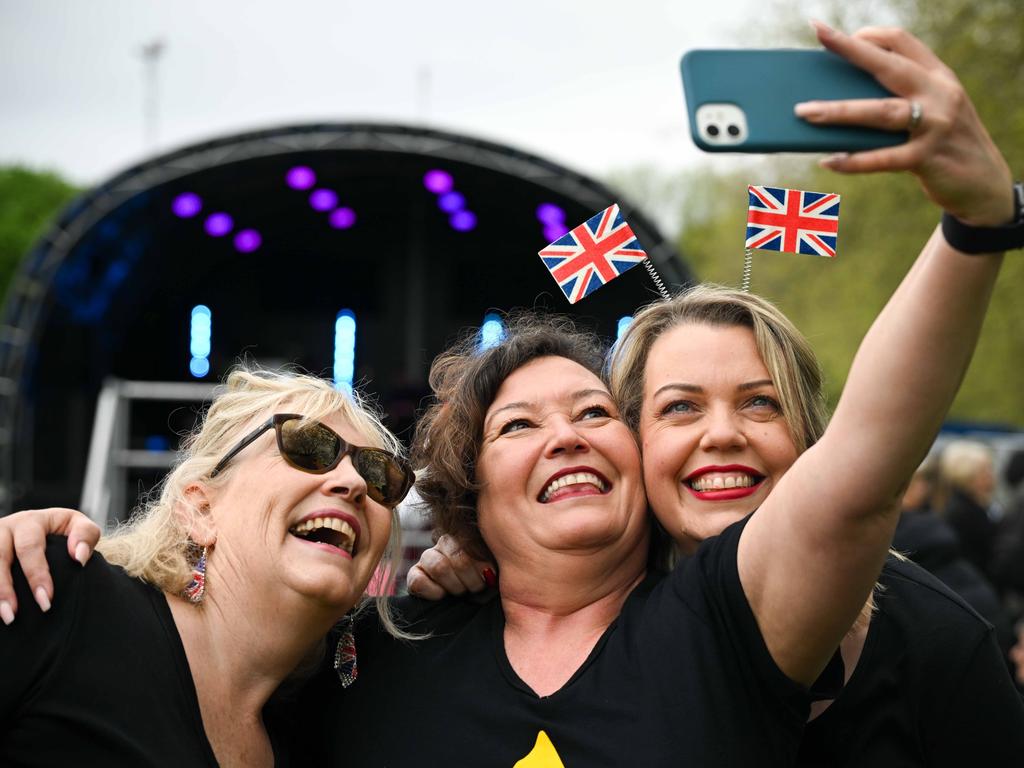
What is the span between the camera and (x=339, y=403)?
2666 mm

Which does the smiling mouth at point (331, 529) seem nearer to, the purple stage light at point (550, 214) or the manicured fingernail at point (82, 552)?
the manicured fingernail at point (82, 552)

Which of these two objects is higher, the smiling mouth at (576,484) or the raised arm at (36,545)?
the smiling mouth at (576,484)

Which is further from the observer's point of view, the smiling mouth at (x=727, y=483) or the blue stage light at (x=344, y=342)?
the blue stage light at (x=344, y=342)

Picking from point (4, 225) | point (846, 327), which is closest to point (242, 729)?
point (846, 327)

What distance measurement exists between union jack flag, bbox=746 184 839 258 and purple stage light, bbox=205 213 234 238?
7.76 meters

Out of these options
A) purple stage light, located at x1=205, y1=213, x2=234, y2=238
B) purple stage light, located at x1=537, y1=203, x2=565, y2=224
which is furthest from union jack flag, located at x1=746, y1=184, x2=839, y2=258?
purple stage light, located at x1=205, y1=213, x2=234, y2=238

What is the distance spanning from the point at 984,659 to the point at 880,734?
285mm

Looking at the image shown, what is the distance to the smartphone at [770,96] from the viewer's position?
1.55 metres

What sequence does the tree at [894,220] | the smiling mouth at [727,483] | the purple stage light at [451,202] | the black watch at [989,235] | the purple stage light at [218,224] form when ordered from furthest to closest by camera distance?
1. the tree at [894,220]
2. the purple stage light at [218,224]
3. the purple stage light at [451,202]
4. the smiling mouth at [727,483]
5. the black watch at [989,235]

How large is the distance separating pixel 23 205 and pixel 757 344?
44755 millimetres

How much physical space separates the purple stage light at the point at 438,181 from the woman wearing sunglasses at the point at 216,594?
6630 mm

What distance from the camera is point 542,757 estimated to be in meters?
2.12

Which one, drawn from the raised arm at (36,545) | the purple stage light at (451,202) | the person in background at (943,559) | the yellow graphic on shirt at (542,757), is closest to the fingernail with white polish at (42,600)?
the raised arm at (36,545)

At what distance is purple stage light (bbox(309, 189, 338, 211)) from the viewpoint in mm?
9891
